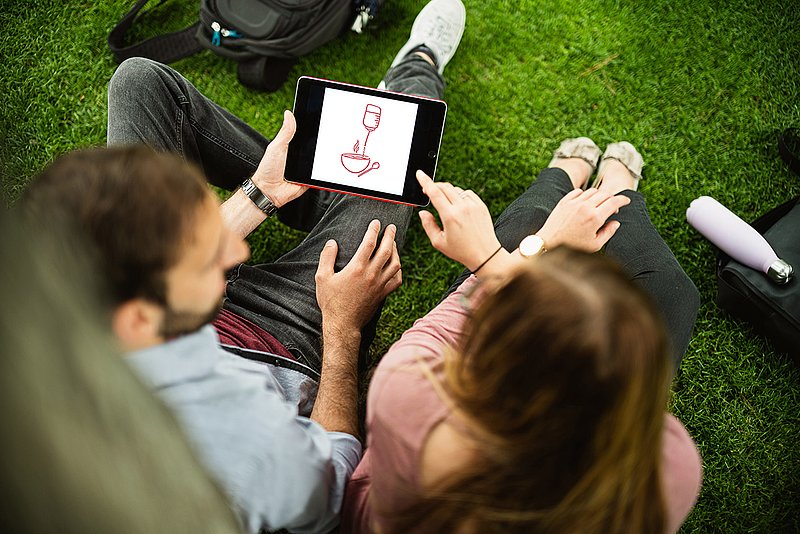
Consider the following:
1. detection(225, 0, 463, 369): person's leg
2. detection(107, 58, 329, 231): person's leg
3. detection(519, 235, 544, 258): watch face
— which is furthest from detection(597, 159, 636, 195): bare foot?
detection(107, 58, 329, 231): person's leg

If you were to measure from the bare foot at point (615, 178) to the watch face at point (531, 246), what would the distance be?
56cm

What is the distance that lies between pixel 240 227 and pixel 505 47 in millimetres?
1163

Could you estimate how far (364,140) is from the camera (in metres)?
1.54

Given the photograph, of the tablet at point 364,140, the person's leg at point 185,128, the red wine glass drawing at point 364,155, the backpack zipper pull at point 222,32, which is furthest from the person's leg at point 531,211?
the backpack zipper pull at point 222,32

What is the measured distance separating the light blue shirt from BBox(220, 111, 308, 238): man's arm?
0.67 meters

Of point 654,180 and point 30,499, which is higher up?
point 30,499

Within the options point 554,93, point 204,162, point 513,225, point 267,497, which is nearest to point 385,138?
point 513,225

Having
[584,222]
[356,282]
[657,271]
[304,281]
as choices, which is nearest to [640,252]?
[657,271]

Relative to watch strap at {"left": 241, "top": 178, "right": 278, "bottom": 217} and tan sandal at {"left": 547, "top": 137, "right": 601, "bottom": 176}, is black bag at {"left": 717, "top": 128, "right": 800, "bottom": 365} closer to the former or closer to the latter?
tan sandal at {"left": 547, "top": 137, "right": 601, "bottom": 176}

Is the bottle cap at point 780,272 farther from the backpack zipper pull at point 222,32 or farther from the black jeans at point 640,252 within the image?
Answer: the backpack zipper pull at point 222,32

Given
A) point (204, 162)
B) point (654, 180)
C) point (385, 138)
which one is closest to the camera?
point (385, 138)

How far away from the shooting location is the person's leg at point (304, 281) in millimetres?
1478

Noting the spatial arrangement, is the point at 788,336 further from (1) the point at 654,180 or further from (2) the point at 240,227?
(2) the point at 240,227

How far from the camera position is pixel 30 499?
1.32ft
